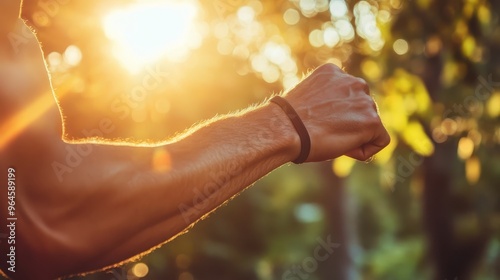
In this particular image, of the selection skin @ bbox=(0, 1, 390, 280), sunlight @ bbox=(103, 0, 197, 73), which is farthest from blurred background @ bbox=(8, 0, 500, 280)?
skin @ bbox=(0, 1, 390, 280)

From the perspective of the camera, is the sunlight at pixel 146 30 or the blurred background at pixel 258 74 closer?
the sunlight at pixel 146 30

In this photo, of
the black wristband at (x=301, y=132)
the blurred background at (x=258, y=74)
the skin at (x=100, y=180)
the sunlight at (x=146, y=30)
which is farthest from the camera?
the blurred background at (x=258, y=74)

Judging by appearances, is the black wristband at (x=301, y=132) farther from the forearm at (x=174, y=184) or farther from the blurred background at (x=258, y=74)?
the blurred background at (x=258, y=74)

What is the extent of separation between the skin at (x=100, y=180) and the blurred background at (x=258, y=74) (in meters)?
0.52

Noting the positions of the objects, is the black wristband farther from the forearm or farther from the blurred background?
the blurred background

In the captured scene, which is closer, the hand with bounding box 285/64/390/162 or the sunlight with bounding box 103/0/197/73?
the hand with bounding box 285/64/390/162

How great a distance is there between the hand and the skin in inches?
4.8

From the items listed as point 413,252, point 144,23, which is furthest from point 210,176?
point 413,252

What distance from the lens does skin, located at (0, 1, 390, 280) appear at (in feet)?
5.11

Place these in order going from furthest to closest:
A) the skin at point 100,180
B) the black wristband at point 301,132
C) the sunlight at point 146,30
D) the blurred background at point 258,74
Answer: the blurred background at point 258,74 → the sunlight at point 146,30 → the black wristband at point 301,132 → the skin at point 100,180

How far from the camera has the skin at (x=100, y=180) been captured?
1.56m

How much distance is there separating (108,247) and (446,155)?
39.6 feet

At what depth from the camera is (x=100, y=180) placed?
62.8 inches

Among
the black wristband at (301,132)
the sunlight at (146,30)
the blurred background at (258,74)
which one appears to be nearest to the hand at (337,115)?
the black wristband at (301,132)
